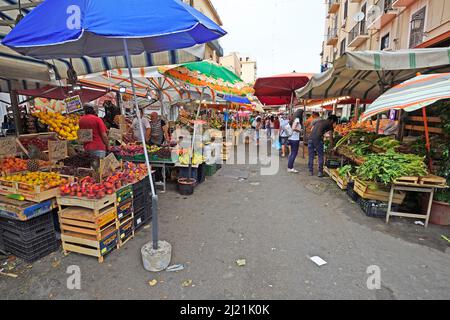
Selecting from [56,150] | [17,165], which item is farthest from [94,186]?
[56,150]

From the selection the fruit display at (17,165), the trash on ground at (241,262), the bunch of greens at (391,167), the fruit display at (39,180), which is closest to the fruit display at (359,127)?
the bunch of greens at (391,167)

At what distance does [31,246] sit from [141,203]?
154cm

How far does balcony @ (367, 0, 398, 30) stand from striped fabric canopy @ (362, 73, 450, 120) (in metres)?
12.1

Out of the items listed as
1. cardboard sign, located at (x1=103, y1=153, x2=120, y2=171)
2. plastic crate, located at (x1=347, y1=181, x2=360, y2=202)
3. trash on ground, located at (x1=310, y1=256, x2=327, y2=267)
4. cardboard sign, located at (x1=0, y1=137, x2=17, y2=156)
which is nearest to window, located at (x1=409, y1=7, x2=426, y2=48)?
plastic crate, located at (x1=347, y1=181, x2=360, y2=202)

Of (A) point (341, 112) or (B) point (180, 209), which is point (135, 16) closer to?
(B) point (180, 209)

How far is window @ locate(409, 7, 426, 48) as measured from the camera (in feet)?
34.0

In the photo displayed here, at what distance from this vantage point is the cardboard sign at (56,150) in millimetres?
4547

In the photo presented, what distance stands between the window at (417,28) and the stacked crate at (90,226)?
13.7 meters

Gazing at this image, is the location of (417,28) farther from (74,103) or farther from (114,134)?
(74,103)

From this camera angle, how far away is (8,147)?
4227 millimetres

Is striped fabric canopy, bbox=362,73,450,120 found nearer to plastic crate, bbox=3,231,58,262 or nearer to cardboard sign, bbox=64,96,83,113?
cardboard sign, bbox=64,96,83,113

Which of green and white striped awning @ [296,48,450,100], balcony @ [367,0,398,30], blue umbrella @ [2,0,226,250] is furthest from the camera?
balcony @ [367,0,398,30]
